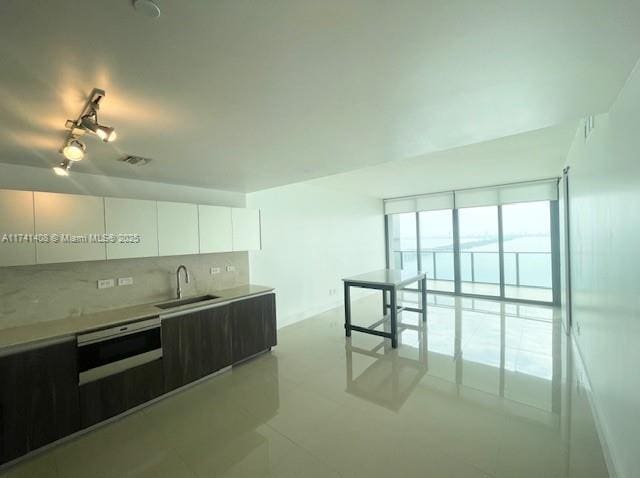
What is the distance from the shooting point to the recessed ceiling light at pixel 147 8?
35.6 inches

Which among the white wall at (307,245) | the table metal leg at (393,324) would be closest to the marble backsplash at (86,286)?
the white wall at (307,245)

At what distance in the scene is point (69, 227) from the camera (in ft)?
8.18

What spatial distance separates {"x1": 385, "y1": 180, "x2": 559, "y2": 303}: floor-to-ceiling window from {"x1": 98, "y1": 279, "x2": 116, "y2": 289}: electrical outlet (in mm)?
6759

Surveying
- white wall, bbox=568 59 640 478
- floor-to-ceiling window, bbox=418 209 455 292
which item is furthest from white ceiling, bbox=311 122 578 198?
floor-to-ceiling window, bbox=418 209 455 292

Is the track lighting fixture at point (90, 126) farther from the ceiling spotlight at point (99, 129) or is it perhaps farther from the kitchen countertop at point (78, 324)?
the kitchen countertop at point (78, 324)

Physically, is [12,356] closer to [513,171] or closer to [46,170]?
[46,170]

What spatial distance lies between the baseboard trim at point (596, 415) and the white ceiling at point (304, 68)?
94.2 inches

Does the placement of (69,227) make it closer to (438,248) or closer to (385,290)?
(385,290)

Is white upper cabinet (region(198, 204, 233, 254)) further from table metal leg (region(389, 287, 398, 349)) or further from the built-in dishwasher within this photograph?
table metal leg (region(389, 287, 398, 349))

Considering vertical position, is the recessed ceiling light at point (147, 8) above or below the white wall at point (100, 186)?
above

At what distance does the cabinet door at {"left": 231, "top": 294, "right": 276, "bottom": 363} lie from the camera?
11.2ft

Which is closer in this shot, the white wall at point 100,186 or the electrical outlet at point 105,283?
the white wall at point 100,186

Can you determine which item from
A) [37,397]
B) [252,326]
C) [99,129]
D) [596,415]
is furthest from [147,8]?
[596,415]

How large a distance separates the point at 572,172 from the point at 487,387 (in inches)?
116
